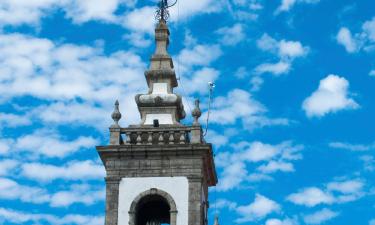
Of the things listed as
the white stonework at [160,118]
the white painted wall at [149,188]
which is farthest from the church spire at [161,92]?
the white painted wall at [149,188]

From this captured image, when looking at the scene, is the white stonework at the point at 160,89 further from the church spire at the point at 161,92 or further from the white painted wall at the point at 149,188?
the white painted wall at the point at 149,188

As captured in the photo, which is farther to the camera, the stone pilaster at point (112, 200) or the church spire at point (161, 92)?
the church spire at point (161, 92)

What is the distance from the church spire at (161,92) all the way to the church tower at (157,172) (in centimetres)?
10

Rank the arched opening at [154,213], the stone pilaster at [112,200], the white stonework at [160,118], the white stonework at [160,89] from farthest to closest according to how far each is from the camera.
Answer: the white stonework at [160,89] → the white stonework at [160,118] → the arched opening at [154,213] → the stone pilaster at [112,200]

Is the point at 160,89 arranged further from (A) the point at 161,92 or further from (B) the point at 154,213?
(B) the point at 154,213

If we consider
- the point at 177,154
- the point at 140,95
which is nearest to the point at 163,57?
the point at 140,95

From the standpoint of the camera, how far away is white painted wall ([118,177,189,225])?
125 ft

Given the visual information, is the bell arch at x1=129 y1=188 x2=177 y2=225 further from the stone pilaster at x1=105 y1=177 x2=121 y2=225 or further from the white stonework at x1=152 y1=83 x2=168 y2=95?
the white stonework at x1=152 y1=83 x2=168 y2=95

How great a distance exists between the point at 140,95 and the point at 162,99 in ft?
2.70

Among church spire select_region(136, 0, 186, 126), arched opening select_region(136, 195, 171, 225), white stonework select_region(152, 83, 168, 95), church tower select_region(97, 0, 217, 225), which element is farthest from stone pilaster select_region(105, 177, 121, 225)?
white stonework select_region(152, 83, 168, 95)

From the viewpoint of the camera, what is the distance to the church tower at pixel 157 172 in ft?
125

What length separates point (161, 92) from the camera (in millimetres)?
41062

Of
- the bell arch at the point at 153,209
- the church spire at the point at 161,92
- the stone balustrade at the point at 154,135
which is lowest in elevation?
the bell arch at the point at 153,209

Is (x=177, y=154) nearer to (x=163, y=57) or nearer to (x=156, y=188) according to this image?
(x=156, y=188)
